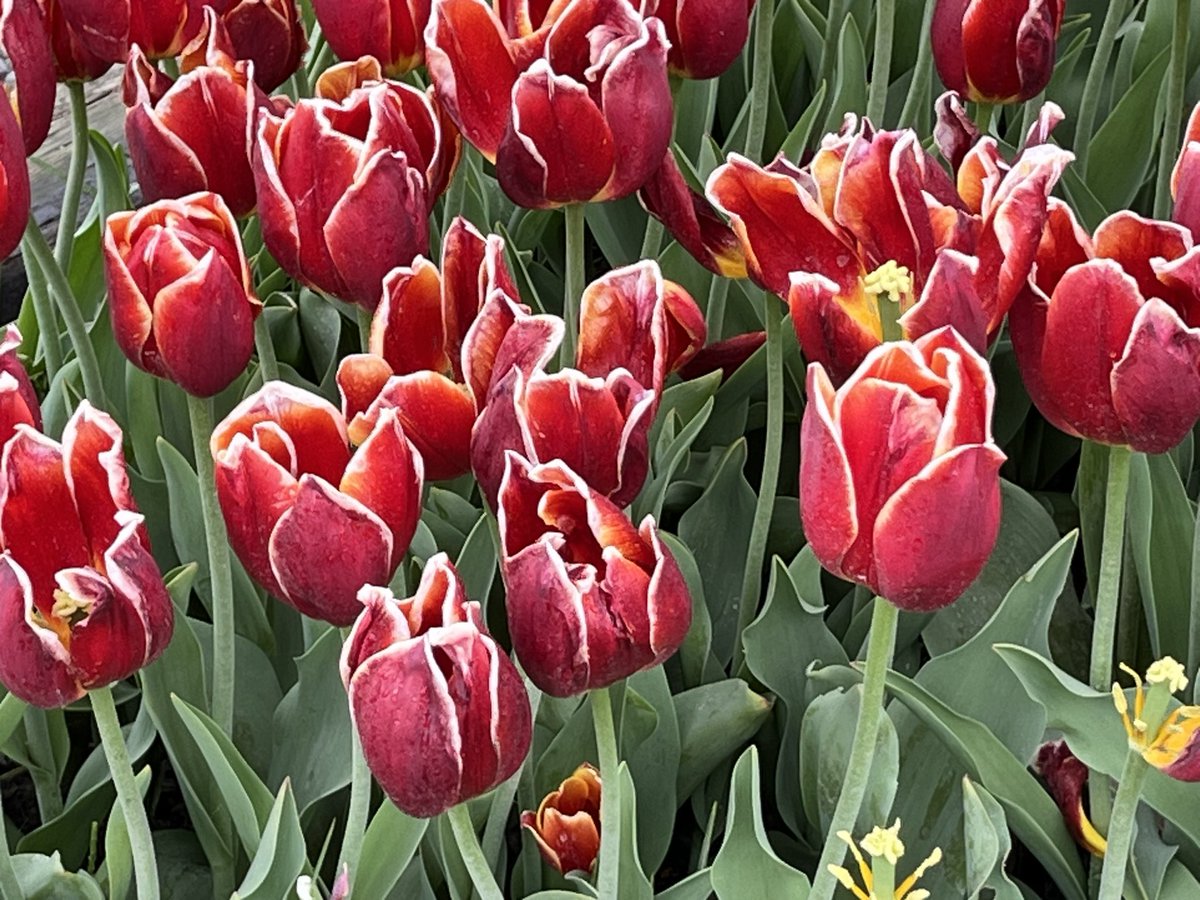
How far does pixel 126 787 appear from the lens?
72 centimetres

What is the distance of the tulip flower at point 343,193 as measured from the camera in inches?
30.8

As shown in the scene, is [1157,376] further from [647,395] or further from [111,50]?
[111,50]

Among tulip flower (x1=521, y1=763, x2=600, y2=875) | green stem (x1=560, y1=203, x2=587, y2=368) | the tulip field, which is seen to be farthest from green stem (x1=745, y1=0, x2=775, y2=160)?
tulip flower (x1=521, y1=763, x2=600, y2=875)

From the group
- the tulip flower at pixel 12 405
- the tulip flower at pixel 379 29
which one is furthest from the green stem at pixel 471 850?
the tulip flower at pixel 379 29

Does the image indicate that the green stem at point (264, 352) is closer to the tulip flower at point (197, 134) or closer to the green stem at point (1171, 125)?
the tulip flower at point (197, 134)

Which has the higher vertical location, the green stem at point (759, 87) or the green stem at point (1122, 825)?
the green stem at point (759, 87)

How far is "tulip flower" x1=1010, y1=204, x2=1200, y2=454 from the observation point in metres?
0.66

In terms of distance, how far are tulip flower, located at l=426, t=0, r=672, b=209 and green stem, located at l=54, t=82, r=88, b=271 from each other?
1.12ft

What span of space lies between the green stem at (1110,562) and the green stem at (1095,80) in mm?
604

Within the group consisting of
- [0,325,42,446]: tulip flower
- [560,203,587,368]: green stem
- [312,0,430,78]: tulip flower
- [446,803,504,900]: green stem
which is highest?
[312,0,430,78]: tulip flower

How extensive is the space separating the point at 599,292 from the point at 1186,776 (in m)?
0.33

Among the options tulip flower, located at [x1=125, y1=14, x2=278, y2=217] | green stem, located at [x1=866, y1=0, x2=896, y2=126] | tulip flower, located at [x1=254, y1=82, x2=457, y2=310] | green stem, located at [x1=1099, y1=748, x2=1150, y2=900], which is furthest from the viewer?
green stem, located at [x1=866, y1=0, x2=896, y2=126]

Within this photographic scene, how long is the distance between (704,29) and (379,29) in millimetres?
219

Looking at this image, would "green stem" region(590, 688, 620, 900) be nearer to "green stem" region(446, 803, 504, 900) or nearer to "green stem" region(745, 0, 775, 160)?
"green stem" region(446, 803, 504, 900)
